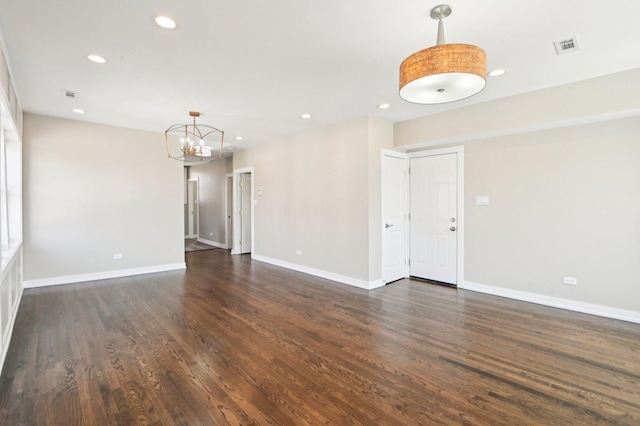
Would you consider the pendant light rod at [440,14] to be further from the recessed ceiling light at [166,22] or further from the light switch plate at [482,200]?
the light switch plate at [482,200]

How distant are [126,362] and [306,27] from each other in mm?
3153

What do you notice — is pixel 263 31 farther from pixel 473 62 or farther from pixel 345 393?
pixel 345 393

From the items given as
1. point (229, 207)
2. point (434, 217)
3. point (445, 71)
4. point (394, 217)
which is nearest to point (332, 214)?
point (394, 217)

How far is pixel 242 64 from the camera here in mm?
3041

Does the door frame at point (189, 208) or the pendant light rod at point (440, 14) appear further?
the door frame at point (189, 208)

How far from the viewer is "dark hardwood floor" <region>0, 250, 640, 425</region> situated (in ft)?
6.46

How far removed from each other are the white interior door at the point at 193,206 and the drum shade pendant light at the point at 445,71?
9.59 meters

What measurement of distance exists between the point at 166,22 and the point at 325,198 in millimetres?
3619

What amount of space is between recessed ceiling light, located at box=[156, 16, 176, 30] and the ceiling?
7 cm

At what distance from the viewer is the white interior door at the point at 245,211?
8.04 meters

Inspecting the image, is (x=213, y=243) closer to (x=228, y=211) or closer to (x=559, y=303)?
(x=228, y=211)

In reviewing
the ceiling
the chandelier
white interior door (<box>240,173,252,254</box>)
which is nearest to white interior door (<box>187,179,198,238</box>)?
white interior door (<box>240,173,252,254</box>)

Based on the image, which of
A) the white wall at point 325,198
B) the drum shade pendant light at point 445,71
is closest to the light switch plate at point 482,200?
the white wall at point 325,198

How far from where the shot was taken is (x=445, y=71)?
1716 mm
